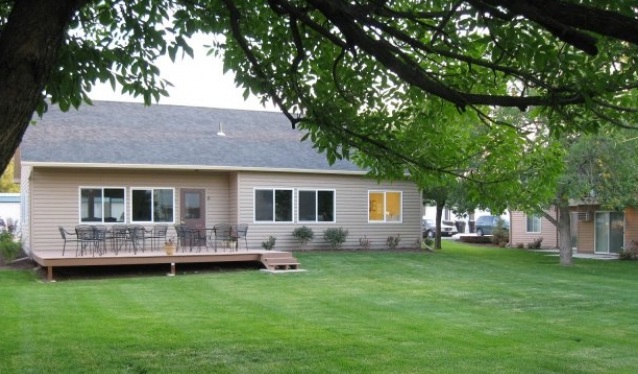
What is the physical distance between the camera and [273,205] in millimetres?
22734

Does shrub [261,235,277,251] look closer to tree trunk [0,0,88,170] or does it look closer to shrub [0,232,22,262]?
shrub [0,232,22,262]

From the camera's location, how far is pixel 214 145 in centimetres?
2302

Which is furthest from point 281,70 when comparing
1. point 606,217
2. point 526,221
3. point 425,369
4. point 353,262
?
point 526,221

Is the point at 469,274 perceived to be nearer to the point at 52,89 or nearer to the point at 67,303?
the point at 67,303

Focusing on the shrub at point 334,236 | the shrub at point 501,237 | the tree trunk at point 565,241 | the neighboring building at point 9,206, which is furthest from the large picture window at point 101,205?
the neighboring building at point 9,206

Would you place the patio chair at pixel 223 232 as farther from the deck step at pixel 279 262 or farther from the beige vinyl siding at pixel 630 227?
the beige vinyl siding at pixel 630 227

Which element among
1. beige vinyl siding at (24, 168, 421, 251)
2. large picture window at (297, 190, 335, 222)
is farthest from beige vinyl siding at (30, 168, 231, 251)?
large picture window at (297, 190, 335, 222)

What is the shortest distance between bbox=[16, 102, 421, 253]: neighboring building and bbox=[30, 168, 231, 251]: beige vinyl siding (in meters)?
0.03

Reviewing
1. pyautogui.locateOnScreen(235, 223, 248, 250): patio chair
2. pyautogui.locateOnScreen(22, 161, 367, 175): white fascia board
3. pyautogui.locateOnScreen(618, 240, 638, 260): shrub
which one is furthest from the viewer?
pyautogui.locateOnScreen(618, 240, 638, 260): shrub

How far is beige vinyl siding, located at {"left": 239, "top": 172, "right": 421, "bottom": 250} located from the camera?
22.2 meters

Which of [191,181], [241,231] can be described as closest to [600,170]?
[241,231]

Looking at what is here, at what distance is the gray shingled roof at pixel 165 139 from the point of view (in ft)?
67.0

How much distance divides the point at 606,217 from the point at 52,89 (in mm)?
26768

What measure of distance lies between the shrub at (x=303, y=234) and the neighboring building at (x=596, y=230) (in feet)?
40.3
